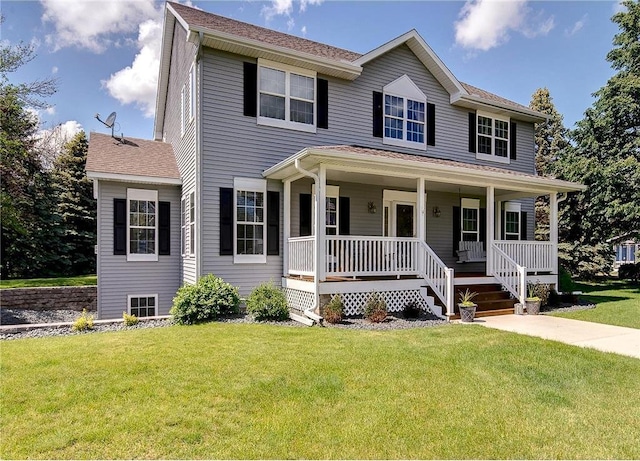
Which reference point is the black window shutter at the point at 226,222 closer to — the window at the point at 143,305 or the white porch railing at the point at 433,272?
the window at the point at 143,305

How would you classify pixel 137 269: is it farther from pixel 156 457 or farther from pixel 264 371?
pixel 156 457

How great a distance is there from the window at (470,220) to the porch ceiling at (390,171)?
1.51 m

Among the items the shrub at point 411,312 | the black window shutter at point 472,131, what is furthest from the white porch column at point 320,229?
the black window shutter at point 472,131

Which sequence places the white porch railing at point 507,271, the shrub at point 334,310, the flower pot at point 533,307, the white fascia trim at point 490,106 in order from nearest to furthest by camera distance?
the shrub at point 334,310, the flower pot at point 533,307, the white porch railing at point 507,271, the white fascia trim at point 490,106

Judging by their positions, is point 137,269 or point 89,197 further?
point 89,197

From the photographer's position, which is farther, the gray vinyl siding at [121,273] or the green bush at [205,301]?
the gray vinyl siding at [121,273]

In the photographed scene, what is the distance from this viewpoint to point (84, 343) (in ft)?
21.4

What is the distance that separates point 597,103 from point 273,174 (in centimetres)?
1654

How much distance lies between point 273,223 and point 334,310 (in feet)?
10.8

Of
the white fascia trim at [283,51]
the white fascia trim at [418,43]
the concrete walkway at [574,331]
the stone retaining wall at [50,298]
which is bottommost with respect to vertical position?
the stone retaining wall at [50,298]

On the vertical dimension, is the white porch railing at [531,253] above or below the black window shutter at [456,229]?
below

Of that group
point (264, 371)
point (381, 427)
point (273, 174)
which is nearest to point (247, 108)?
point (273, 174)

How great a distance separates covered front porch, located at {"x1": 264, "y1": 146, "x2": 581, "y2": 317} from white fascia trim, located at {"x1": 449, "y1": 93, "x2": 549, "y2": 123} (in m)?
2.98

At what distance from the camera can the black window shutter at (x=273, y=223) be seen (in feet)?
34.9
